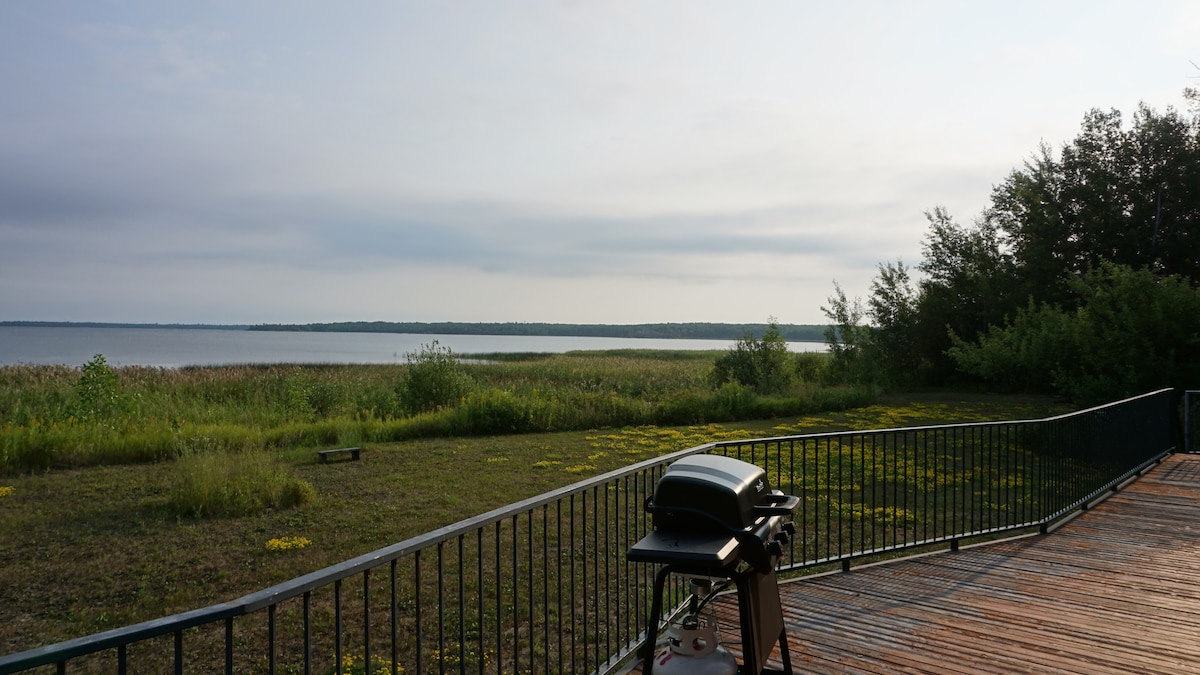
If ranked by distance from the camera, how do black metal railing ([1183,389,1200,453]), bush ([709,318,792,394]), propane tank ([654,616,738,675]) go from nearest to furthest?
propane tank ([654,616,738,675]) → black metal railing ([1183,389,1200,453]) → bush ([709,318,792,394])

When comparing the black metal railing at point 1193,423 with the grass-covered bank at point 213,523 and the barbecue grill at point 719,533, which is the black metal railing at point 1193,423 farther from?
the barbecue grill at point 719,533

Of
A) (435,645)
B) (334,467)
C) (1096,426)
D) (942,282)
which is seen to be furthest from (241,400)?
(942,282)

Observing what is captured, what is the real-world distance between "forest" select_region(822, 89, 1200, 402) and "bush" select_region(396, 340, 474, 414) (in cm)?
1435

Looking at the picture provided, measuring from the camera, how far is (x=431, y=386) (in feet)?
69.4

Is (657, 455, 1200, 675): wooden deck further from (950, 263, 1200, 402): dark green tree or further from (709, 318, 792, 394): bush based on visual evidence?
(709, 318, 792, 394): bush

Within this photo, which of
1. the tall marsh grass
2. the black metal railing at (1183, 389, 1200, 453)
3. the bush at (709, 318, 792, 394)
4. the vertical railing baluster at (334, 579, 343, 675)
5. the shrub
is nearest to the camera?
the vertical railing baluster at (334, 579, 343, 675)

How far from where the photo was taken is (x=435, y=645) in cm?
609

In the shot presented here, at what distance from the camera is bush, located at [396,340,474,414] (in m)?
21.0

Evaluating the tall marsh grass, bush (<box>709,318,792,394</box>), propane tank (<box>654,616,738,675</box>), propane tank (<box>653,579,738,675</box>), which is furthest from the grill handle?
bush (<box>709,318,792,394</box>)

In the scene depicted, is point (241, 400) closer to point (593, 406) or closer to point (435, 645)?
point (593, 406)

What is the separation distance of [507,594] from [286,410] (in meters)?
14.5

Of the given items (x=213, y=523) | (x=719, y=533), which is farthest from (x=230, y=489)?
(x=719, y=533)

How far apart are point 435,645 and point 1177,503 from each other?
9286 millimetres

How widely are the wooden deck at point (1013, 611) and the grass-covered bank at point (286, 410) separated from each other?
38.2 ft
